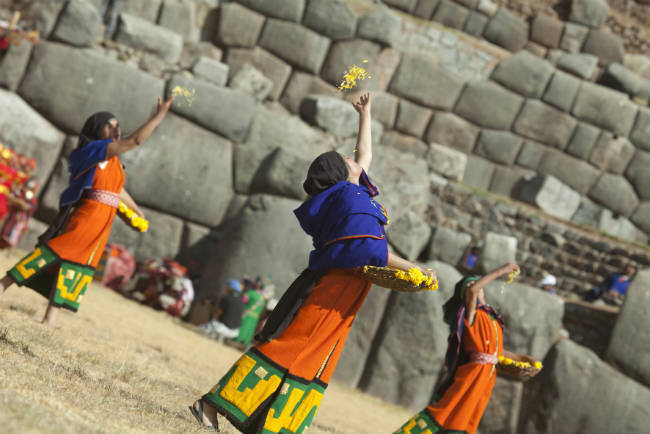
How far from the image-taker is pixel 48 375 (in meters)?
3.01

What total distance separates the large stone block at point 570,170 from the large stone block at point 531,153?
0.25 ft

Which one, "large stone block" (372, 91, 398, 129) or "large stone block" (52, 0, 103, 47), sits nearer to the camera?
"large stone block" (52, 0, 103, 47)

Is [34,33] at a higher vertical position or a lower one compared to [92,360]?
higher

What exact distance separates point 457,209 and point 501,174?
2.51m

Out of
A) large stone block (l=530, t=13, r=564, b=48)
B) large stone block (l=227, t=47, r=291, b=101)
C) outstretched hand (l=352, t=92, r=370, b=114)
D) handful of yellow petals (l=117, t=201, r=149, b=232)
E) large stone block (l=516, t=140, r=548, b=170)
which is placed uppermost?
large stone block (l=530, t=13, r=564, b=48)

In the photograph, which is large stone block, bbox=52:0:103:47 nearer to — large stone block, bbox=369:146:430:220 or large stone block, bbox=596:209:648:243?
large stone block, bbox=369:146:430:220

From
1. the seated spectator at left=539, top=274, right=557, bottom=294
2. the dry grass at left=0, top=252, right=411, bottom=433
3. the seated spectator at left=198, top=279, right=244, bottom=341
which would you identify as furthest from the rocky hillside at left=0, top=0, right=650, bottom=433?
the dry grass at left=0, top=252, right=411, bottom=433

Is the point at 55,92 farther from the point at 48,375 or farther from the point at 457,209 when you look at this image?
the point at 48,375

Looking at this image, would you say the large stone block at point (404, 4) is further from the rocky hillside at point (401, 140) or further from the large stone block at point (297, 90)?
the large stone block at point (297, 90)

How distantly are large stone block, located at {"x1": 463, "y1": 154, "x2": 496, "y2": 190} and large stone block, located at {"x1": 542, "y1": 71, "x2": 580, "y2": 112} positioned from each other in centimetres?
162

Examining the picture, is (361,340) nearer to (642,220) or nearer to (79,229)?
(79,229)

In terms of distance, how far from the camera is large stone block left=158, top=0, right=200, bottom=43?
11.3 m

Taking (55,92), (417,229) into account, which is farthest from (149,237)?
(417,229)

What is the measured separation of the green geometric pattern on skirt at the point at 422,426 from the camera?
440 cm
